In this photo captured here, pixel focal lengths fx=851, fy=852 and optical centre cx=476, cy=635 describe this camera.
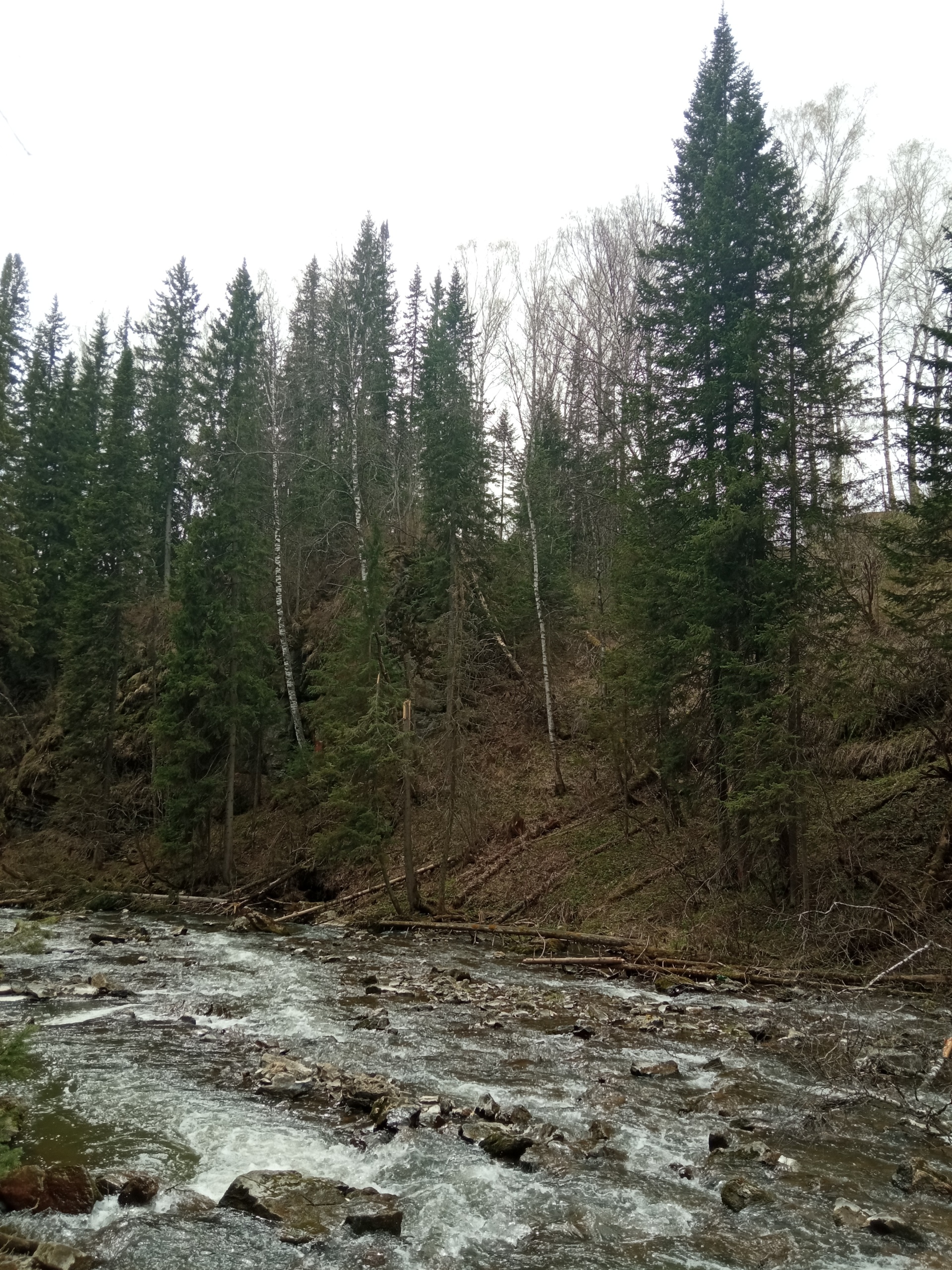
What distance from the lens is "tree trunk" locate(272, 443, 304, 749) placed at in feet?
100

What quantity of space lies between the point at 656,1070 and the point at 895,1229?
3778 millimetres

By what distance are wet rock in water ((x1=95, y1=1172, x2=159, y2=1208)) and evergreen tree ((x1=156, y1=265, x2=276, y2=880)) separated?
21.4 meters

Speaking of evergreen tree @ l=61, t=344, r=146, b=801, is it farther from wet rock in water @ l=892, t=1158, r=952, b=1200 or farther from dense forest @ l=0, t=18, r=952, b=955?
wet rock in water @ l=892, t=1158, r=952, b=1200

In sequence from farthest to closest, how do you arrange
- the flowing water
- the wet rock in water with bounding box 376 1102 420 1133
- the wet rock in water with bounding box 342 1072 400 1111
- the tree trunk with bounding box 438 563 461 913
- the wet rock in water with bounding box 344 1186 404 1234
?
the tree trunk with bounding box 438 563 461 913
the wet rock in water with bounding box 342 1072 400 1111
the wet rock in water with bounding box 376 1102 420 1133
the wet rock in water with bounding box 344 1186 404 1234
the flowing water

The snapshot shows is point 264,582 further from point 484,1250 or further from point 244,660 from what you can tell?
point 484,1250

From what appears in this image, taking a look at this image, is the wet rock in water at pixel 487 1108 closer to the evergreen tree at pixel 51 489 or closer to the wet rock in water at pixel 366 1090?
the wet rock in water at pixel 366 1090

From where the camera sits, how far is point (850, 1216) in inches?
237

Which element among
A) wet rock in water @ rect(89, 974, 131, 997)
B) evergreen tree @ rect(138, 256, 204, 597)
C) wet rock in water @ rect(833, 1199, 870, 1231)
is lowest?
wet rock in water @ rect(833, 1199, 870, 1231)

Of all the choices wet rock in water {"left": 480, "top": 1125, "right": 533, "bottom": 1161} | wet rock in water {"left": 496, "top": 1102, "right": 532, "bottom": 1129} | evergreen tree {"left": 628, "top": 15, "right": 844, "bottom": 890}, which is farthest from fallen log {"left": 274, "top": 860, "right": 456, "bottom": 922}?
wet rock in water {"left": 480, "top": 1125, "right": 533, "bottom": 1161}

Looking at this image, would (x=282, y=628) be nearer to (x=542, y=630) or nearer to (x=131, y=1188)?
(x=542, y=630)

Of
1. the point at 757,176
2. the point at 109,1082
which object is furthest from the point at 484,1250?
the point at 757,176

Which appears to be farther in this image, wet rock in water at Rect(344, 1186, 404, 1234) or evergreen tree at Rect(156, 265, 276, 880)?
evergreen tree at Rect(156, 265, 276, 880)

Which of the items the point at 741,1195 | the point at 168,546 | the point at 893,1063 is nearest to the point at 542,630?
the point at 168,546

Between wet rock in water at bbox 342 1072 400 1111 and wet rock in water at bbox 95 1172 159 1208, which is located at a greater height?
wet rock in water at bbox 95 1172 159 1208
